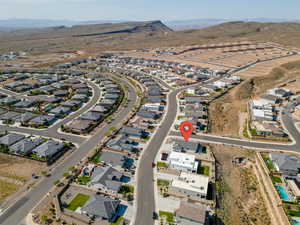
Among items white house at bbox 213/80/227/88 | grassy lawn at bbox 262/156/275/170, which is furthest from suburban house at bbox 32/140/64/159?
white house at bbox 213/80/227/88

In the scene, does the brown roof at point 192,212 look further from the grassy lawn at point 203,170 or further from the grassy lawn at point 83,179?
the grassy lawn at point 83,179

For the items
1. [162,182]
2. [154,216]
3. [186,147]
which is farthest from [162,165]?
[154,216]

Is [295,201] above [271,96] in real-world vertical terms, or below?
below

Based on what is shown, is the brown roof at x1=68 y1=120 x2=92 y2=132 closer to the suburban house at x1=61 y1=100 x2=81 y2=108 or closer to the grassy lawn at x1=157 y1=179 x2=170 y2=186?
the suburban house at x1=61 y1=100 x2=81 y2=108

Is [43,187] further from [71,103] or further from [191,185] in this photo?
[71,103]

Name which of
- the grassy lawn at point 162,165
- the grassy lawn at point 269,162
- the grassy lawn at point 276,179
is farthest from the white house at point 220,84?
the grassy lawn at point 162,165

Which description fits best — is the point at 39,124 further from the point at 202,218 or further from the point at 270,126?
the point at 270,126

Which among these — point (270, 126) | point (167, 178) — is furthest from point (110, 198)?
point (270, 126)

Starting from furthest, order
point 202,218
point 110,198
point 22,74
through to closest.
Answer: point 22,74 → point 110,198 → point 202,218
